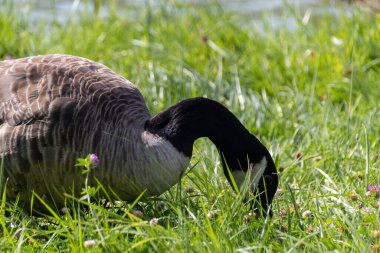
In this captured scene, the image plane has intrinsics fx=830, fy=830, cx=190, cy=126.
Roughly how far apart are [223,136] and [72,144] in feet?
2.80

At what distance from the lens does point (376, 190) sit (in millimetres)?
4328

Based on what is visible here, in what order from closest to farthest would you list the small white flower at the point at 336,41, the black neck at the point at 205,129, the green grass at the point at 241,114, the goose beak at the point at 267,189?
the green grass at the point at 241,114 → the goose beak at the point at 267,189 → the black neck at the point at 205,129 → the small white flower at the point at 336,41

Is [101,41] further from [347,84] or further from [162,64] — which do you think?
[347,84]

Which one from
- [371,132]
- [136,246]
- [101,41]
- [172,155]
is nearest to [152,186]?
[172,155]

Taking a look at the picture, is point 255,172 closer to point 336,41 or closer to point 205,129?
point 205,129

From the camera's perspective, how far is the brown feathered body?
4594 mm

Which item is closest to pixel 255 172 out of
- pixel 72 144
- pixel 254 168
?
pixel 254 168

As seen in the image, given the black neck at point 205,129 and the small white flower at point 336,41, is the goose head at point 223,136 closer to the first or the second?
the black neck at point 205,129

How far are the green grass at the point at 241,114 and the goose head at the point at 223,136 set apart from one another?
6.3 inches

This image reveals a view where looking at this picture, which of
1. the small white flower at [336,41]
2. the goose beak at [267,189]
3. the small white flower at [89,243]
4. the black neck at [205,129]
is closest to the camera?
the small white flower at [89,243]

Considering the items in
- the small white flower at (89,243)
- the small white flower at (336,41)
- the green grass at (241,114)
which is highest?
the small white flower at (89,243)

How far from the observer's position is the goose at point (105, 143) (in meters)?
4.60

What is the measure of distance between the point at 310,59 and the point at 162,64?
1.41m

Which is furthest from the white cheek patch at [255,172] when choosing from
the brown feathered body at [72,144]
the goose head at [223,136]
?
the brown feathered body at [72,144]
